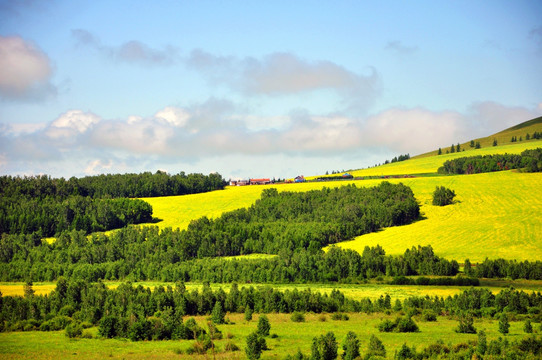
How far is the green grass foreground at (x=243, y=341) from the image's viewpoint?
7569cm

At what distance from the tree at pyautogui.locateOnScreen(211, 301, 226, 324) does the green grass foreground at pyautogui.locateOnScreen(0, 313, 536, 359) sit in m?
2.25

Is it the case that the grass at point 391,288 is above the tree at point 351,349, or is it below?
below

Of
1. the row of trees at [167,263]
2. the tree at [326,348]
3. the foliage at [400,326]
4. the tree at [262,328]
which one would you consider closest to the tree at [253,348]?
the tree at [326,348]

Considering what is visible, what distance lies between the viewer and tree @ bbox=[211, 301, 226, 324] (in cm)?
9881

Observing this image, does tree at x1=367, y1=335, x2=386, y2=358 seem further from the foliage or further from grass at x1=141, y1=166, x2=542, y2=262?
grass at x1=141, y1=166, x2=542, y2=262

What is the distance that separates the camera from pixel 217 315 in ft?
326

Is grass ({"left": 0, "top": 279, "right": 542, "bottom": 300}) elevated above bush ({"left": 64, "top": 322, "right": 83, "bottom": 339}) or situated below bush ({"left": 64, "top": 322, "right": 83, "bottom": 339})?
below

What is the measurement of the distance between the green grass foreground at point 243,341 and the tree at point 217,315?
2.25 metres

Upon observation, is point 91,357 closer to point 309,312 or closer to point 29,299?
point 29,299

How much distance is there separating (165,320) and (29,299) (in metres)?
29.6

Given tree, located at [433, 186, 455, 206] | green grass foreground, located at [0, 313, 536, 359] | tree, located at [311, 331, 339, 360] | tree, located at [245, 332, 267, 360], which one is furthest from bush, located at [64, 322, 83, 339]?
tree, located at [433, 186, 455, 206]

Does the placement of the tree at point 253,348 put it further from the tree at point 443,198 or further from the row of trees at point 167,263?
the tree at point 443,198

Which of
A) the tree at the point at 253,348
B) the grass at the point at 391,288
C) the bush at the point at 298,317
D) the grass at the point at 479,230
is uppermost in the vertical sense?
the grass at the point at 479,230

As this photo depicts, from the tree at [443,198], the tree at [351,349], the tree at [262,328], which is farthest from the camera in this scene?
the tree at [443,198]
